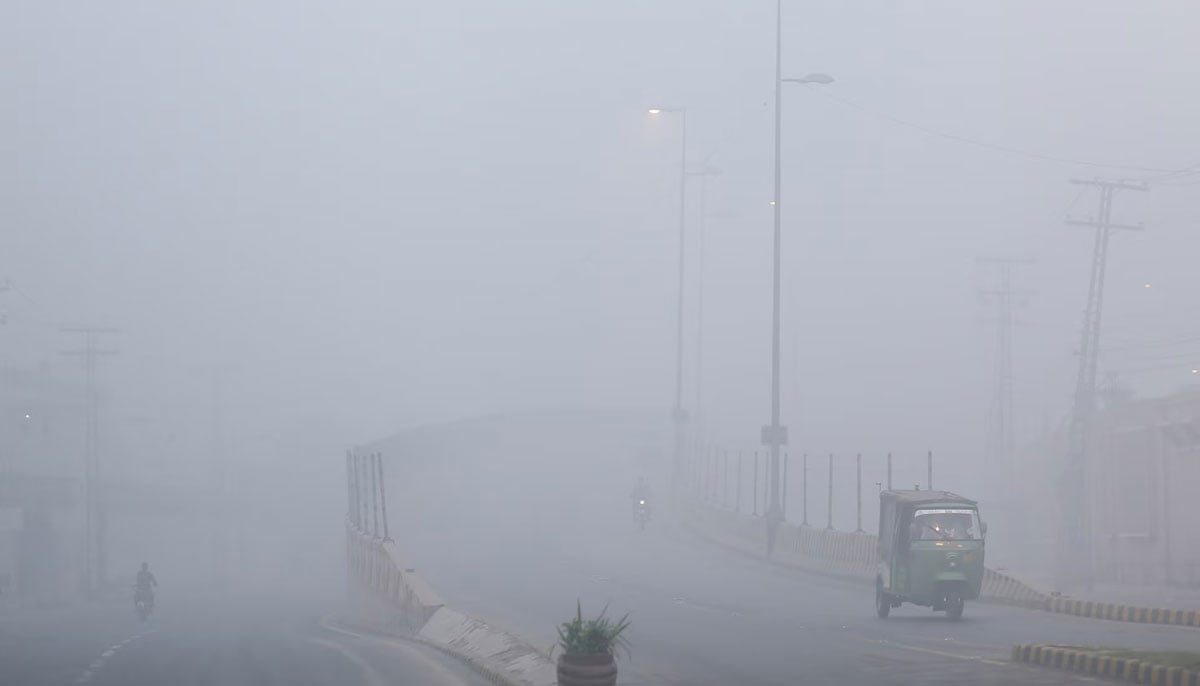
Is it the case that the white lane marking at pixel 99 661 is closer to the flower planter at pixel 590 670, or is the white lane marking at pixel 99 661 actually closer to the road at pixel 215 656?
the road at pixel 215 656

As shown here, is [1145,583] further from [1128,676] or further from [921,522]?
[1128,676]

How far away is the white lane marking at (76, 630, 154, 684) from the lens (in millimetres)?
21575

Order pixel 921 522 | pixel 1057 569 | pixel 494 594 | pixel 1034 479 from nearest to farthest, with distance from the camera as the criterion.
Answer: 1. pixel 921 522
2. pixel 494 594
3. pixel 1057 569
4. pixel 1034 479

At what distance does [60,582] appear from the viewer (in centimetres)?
7881

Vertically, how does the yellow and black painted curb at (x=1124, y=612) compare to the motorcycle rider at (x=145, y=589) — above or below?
above

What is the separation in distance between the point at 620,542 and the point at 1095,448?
753 inches

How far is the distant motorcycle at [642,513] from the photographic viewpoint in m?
64.6

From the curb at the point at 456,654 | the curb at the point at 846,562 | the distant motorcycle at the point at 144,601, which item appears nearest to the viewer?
the curb at the point at 456,654

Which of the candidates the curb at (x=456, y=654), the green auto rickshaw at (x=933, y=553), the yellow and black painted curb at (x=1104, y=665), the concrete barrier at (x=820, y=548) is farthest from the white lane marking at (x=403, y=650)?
the concrete barrier at (x=820, y=548)

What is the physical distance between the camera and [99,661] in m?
25.1

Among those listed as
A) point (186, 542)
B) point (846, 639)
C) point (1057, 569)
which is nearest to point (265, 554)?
point (186, 542)

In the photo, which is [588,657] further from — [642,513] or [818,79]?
[642,513]

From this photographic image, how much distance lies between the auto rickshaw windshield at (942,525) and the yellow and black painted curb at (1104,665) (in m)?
8.58

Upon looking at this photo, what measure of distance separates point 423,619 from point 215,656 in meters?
4.42
